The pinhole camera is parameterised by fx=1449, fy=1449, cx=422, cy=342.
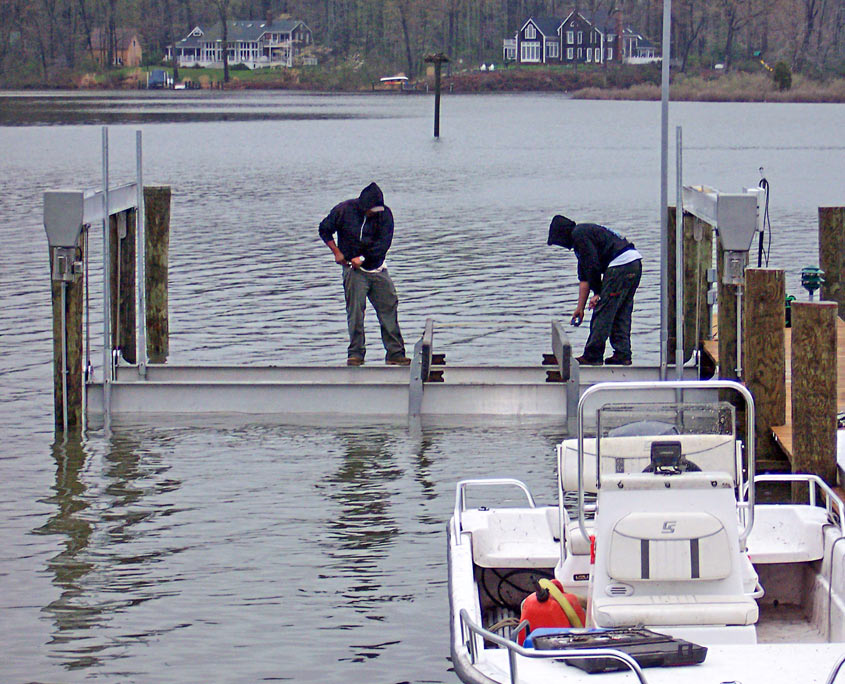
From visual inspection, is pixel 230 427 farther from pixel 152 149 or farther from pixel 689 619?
pixel 152 149

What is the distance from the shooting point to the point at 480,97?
5591 inches

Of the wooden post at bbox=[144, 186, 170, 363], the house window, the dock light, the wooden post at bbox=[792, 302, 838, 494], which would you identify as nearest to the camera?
the wooden post at bbox=[792, 302, 838, 494]

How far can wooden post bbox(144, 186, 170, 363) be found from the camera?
15086 mm

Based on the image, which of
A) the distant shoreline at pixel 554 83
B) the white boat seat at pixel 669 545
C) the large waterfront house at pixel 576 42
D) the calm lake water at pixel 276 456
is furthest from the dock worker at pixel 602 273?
the large waterfront house at pixel 576 42

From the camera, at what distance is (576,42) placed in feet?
497

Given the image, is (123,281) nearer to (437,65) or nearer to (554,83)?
(437,65)

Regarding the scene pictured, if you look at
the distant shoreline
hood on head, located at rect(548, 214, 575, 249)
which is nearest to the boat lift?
hood on head, located at rect(548, 214, 575, 249)

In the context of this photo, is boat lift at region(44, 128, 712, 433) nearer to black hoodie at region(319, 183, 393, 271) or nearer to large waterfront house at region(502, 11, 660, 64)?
black hoodie at region(319, 183, 393, 271)

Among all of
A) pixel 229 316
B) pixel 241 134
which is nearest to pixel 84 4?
pixel 241 134

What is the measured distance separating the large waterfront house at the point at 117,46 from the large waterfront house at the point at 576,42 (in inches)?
1599

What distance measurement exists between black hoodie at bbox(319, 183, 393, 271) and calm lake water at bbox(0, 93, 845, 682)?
104cm

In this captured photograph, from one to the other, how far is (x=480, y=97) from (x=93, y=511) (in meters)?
134

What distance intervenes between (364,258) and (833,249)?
19.7 feet

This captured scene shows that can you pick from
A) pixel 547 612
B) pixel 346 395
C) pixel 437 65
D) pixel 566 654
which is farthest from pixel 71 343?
pixel 437 65
